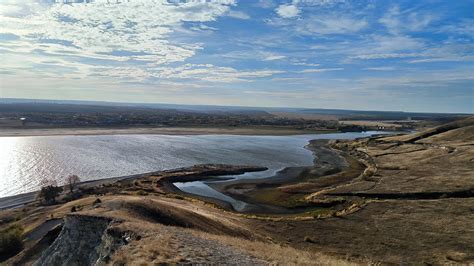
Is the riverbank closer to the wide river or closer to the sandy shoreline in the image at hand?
the sandy shoreline

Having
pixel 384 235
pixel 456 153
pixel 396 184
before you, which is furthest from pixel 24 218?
pixel 456 153

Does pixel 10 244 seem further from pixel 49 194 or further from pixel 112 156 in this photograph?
pixel 112 156

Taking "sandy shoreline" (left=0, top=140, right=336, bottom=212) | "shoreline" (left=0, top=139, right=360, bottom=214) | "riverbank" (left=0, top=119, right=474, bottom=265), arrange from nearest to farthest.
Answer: "riverbank" (left=0, top=119, right=474, bottom=265) → "shoreline" (left=0, top=139, right=360, bottom=214) → "sandy shoreline" (left=0, top=140, right=336, bottom=212)

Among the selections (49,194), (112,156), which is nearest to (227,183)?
(49,194)

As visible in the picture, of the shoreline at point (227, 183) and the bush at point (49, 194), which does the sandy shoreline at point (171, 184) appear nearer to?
the shoreline at point (227, 183)

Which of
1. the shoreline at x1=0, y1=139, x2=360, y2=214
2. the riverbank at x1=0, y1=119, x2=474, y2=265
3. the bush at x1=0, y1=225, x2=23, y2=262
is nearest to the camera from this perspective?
the riverbank at x1=0, y1=119, x2=474, y2=265

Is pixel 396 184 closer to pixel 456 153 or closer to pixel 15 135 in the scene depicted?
pixel 456 153

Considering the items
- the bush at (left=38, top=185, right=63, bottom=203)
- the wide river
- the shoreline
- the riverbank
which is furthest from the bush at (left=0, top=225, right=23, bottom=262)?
the wide river

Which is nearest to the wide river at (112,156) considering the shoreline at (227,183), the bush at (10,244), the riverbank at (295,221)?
the shoreline at (227,183)

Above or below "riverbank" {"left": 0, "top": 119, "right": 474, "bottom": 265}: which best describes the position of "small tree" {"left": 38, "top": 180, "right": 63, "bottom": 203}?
below

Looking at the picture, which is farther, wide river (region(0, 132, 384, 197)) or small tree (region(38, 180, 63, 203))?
wide river (region(0, 132, 384, 197))
